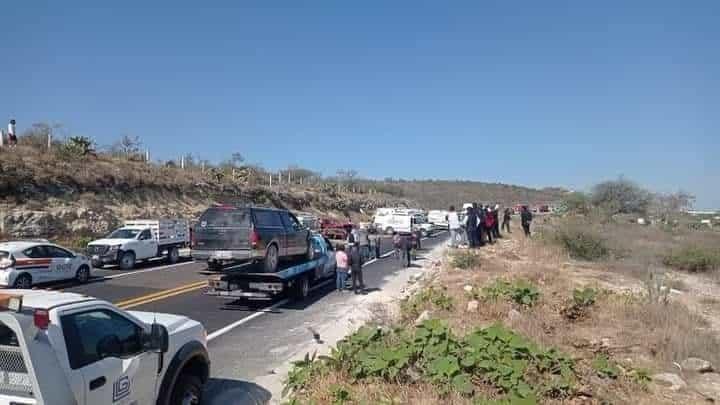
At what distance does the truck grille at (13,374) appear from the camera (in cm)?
313

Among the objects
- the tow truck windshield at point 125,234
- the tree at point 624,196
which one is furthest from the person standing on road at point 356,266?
the tree at point 624,196

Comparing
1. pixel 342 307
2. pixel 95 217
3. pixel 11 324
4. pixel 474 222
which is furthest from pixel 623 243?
pixel 95 217

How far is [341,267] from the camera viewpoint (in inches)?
581

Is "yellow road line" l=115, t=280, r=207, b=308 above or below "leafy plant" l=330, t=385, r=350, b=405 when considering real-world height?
below

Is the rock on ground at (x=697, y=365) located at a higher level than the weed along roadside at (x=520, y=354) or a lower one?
lower

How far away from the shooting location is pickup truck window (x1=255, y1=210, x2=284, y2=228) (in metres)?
12.6

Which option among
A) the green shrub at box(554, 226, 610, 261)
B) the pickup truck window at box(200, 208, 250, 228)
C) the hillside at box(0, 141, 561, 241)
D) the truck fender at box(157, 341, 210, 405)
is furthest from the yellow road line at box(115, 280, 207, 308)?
the green shrub at box(554, 226, 610, 261)

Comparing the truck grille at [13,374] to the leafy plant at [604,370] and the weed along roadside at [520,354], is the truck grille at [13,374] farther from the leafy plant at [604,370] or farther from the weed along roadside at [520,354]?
the leafy plant at [604,370]

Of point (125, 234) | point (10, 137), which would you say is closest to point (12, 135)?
point (10, 137)

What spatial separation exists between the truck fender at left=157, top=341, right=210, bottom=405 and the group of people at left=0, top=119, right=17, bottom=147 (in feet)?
93.8

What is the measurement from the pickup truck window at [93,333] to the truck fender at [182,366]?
0.52m

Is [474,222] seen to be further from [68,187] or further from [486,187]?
[486,187]

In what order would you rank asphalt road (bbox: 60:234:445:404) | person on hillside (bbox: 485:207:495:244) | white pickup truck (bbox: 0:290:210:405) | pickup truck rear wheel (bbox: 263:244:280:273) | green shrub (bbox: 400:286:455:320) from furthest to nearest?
person on hillside (bbox: 485:207:495:244) → pickup truck rear wheel (bbox: 263:244:280:273) → green shrub (bbox: 400:286:455:320) → asphalt road (bbox: 60:234:445:404) → white pickup truck (bbox: 0:290:210:405)

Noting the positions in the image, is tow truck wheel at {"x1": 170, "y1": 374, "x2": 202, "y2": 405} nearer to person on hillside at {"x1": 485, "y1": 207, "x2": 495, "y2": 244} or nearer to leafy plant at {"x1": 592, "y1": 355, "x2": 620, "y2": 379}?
leafy plant at {"x1": 592, "y1": 355, "x2": 620, "y2": 379}
